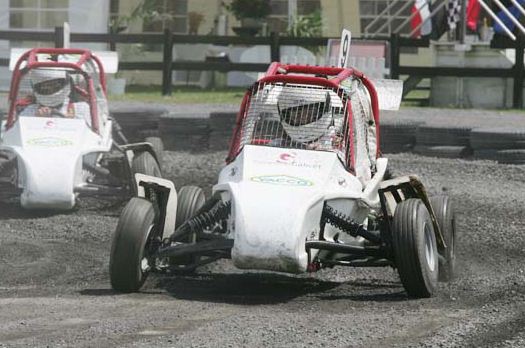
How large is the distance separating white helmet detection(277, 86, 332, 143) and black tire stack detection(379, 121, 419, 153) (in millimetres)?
7539

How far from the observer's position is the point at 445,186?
1328 centimetres

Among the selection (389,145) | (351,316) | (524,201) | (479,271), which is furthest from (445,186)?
(351,316)

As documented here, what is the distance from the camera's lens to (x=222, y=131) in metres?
16.5

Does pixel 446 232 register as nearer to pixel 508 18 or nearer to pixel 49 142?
pixel 49 142

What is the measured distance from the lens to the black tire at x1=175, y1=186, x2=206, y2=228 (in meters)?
8.36

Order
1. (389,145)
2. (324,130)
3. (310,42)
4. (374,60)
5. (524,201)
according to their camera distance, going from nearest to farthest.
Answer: (324,130) < (524,201) < (389,145) < (374,60) < (310,42)

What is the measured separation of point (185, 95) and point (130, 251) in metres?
16.0

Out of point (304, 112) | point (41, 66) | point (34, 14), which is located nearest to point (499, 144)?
point (41, 66)

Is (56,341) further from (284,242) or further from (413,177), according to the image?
(413,177)

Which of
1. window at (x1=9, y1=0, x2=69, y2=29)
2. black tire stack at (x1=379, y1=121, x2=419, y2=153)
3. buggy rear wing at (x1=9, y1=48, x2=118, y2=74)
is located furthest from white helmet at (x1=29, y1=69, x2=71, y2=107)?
window at (x1=9, y1=0, x2=69, y2=29)

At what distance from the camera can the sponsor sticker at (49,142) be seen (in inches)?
441

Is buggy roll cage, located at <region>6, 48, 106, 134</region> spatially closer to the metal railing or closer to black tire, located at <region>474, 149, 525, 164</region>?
black tire, located at <region>474, 149, 525, 164</region>

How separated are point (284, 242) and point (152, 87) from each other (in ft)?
63.7

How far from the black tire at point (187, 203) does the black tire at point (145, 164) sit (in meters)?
3.64
